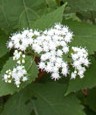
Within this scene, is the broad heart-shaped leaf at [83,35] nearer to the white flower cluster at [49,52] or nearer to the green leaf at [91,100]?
the white flower cluster at [49,52]

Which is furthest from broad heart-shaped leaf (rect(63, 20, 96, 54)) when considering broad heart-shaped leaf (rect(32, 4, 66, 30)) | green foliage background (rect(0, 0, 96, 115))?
broad heart-shaped leaf (rect(32, 4, 66, 30))

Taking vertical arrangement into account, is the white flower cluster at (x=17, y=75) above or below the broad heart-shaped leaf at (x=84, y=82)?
above

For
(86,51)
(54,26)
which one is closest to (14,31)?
(54,26)

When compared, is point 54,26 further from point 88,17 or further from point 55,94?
point 88,17

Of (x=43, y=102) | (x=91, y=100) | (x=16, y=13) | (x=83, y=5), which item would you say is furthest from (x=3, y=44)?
(x=91, y=100)

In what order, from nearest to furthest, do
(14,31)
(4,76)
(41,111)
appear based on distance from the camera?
(4,76), (41,111), (14,31)

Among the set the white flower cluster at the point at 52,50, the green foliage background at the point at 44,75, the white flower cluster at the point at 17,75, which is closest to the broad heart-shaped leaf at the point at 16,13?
the green foliage background at the point at 44,75

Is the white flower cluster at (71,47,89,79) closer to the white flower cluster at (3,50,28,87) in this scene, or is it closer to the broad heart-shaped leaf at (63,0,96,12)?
the white flower cluster at (3,50,28,87)
